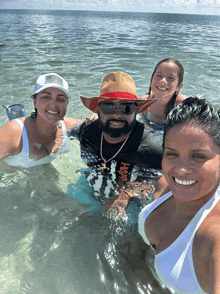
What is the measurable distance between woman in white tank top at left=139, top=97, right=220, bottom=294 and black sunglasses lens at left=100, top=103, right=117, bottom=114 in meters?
1.06

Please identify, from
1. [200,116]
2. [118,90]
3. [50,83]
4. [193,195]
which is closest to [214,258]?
[193,195]

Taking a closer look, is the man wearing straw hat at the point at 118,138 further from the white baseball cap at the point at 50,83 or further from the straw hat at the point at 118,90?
the white baseball cap at the point at 50,83

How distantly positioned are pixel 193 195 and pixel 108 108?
1435 millimetres

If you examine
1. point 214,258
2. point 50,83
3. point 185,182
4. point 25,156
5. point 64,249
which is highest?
point 50,83

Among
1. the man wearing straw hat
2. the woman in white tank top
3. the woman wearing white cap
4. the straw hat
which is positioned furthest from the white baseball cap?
the woman in white tank top

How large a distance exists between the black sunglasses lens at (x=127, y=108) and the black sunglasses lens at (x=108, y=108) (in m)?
0.08

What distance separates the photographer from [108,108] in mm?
2590

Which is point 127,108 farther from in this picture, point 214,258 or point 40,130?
point 214,258

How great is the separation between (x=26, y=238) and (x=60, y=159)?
6.68ft

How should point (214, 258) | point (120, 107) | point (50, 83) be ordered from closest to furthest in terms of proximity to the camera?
point (214, 258) → point (120, 107) → point (50, 83)

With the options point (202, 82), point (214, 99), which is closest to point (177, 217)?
→ point (214, 99)

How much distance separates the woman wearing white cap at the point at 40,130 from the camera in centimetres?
318

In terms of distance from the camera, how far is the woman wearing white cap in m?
3.18

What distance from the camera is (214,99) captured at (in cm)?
758
